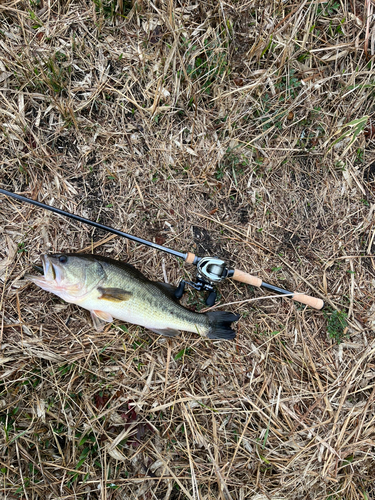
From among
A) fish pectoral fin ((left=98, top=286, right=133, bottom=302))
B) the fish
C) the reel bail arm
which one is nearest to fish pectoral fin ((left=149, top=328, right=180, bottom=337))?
the fish

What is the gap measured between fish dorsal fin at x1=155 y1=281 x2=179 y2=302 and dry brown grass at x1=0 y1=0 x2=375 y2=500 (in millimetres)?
180

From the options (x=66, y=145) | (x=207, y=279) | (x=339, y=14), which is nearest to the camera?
(x=207, y=279)

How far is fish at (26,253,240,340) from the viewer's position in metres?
2.63

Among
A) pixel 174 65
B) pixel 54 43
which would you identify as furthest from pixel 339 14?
pixel 54 43

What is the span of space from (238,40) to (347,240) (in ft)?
7.82

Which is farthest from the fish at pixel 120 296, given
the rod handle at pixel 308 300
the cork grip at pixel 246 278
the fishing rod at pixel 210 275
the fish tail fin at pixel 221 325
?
the rod handle at pixel 308 300

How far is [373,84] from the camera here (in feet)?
11.1

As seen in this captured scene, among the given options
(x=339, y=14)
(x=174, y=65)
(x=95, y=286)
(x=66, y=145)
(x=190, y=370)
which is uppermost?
(x=339, y=14)

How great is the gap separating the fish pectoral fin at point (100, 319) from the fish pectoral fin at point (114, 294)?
18 centimetres

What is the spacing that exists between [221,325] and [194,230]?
971 millimetres

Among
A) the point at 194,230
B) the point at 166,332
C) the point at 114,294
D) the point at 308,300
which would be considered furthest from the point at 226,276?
the point at 114,294

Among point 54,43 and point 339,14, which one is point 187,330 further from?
point 339,14

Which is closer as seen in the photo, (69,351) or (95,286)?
(95,286)

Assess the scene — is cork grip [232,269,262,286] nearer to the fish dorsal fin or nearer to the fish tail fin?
the fish tail fin
